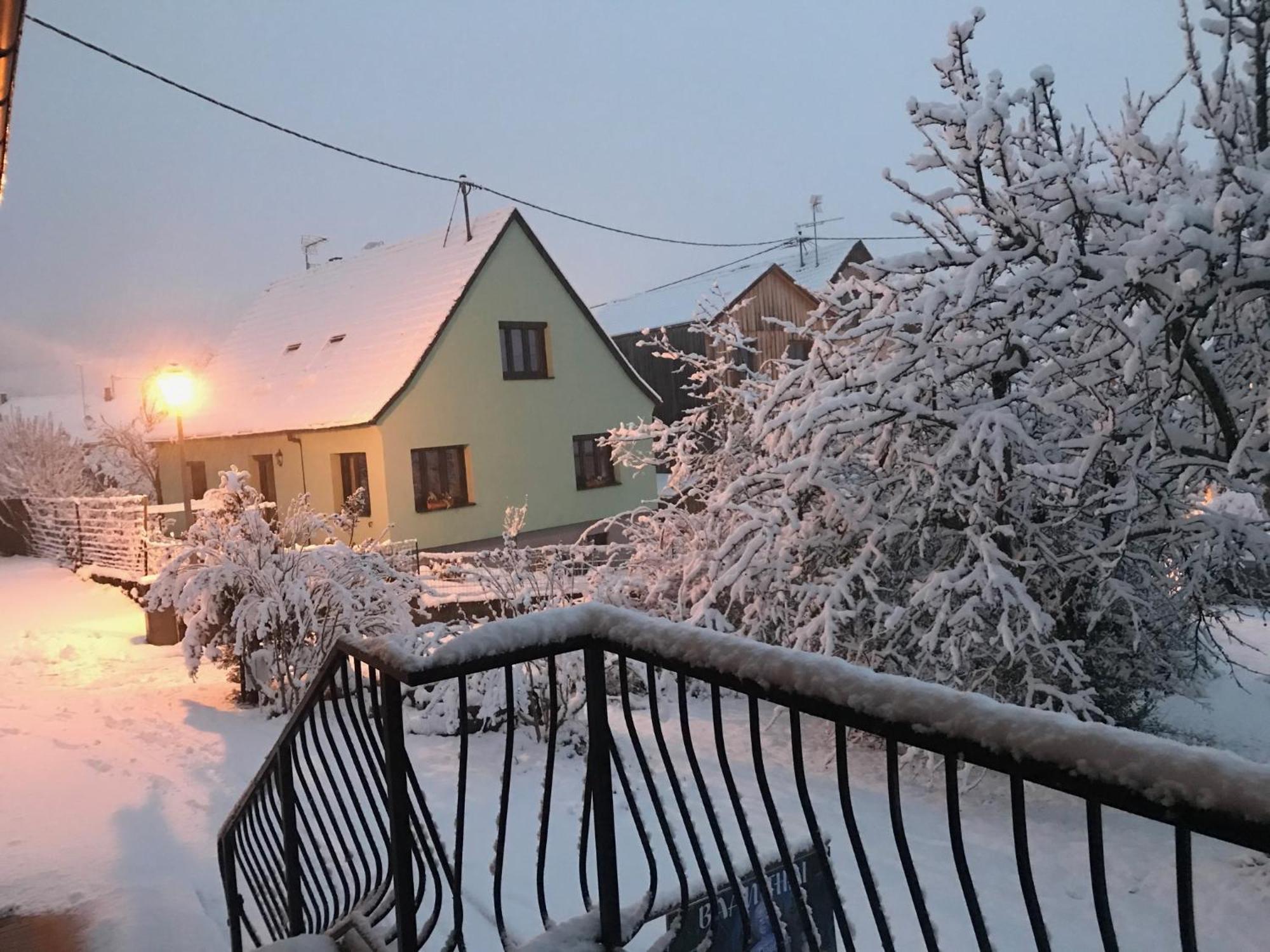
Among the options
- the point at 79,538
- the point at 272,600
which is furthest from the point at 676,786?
the point at 79,538

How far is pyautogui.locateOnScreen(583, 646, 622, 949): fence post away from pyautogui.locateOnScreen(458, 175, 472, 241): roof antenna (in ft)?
53.6

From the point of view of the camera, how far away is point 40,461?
23.5 meters

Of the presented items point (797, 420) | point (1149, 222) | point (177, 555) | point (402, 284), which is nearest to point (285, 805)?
point (797, 420)

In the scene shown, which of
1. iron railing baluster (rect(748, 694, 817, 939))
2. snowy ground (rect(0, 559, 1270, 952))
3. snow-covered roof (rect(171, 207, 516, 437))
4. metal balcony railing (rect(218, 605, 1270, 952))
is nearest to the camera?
metal balcony railing (rect(218, 605, 1270, 952))

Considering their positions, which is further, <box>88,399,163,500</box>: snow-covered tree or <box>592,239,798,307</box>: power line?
<box>592,239,798,307</box>: power line

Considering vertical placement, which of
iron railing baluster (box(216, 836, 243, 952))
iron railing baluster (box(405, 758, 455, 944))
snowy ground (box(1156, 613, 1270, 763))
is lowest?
snowy ground (box(1156, 613, 1270, 763))

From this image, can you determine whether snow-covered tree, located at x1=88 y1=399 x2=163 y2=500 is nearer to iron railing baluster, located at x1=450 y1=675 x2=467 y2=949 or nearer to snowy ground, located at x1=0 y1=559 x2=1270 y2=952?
snowy ground, located at x1=0 y1=559 x2=1270 y2=952

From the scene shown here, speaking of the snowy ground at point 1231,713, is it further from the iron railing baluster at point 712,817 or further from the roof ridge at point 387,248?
Result: the roof ridge at point 387,248

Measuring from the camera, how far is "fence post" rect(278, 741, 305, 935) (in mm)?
3010

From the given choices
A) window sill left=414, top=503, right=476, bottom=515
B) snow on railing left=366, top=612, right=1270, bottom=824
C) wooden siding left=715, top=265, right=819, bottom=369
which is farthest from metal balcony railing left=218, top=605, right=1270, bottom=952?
wooden siding left=715, top=265, right=819, bottom=369

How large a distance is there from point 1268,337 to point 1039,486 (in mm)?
1815

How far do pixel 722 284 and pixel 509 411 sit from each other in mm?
11160

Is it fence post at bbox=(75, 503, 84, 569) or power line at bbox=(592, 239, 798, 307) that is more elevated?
power line at bbox=(592, 239, 798, 307)

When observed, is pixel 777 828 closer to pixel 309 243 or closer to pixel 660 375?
pixel 660 375
